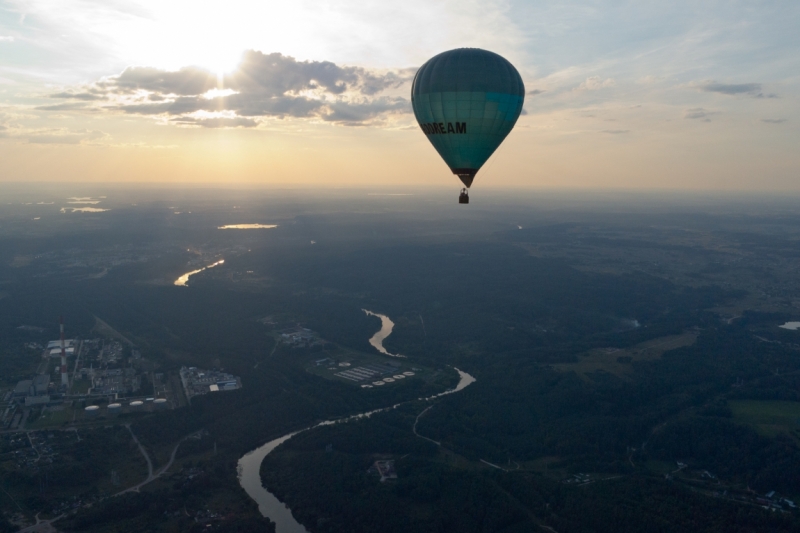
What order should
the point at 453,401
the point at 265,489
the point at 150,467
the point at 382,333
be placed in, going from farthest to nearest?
1. the point at 382,333
2. the point at 453,401
3. the point at 150,467
4. the point at 265,489

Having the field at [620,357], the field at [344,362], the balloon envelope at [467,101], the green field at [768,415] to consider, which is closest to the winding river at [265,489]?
the field at [344,362]

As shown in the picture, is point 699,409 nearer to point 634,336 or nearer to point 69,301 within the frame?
point 634,336

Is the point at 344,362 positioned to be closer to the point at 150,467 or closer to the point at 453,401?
the point at 453,401

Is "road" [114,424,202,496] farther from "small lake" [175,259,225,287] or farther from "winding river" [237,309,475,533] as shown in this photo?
"small lake" [175,259,225,287]

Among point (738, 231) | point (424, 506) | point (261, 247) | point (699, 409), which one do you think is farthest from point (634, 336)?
point (738, 231)

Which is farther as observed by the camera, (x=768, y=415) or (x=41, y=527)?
(x=768, y=415)

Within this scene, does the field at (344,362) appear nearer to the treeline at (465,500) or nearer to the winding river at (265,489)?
the winding river at (265,489)

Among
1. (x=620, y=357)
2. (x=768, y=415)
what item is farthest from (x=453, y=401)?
(x=768, y=415)
